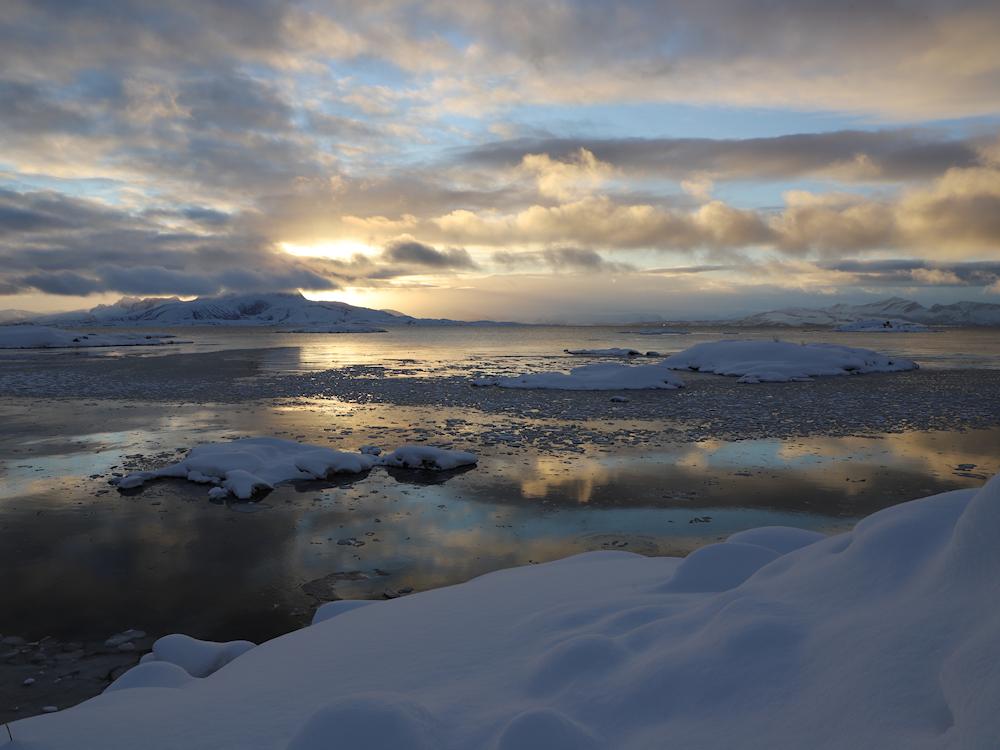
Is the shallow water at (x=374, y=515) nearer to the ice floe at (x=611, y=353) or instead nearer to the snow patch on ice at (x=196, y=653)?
the snow patch on ice at (x=196, y=653)

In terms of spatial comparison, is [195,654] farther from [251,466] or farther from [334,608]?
[251,466]

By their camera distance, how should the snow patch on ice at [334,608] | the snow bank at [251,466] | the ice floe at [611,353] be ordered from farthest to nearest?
the ice floe at [611,353], the snow bank at [251,466], the snow patch on ice at [334,608]

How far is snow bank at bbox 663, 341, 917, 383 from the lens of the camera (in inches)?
1125

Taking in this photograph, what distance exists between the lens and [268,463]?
11102 millimetres

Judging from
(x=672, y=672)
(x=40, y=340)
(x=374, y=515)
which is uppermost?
(x=40, y=340)

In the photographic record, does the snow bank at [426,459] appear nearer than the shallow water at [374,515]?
No

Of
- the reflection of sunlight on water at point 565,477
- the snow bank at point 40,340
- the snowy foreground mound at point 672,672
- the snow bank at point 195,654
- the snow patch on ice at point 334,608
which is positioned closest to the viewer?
the snowy foreground mound at point 672,672

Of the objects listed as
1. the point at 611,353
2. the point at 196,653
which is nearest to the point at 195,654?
the point at 196,653

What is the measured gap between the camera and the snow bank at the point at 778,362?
28578 millimetres

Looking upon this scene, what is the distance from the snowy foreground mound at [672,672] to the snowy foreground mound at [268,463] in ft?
20.6

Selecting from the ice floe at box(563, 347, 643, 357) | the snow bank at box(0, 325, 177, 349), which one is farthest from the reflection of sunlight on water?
the snow bank at box(0, 325, 177, 349)

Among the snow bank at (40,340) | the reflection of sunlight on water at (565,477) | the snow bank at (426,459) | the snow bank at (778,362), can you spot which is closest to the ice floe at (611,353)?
the snow bank at (778,362)

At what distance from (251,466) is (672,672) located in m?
9.67

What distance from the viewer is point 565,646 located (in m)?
3.29
